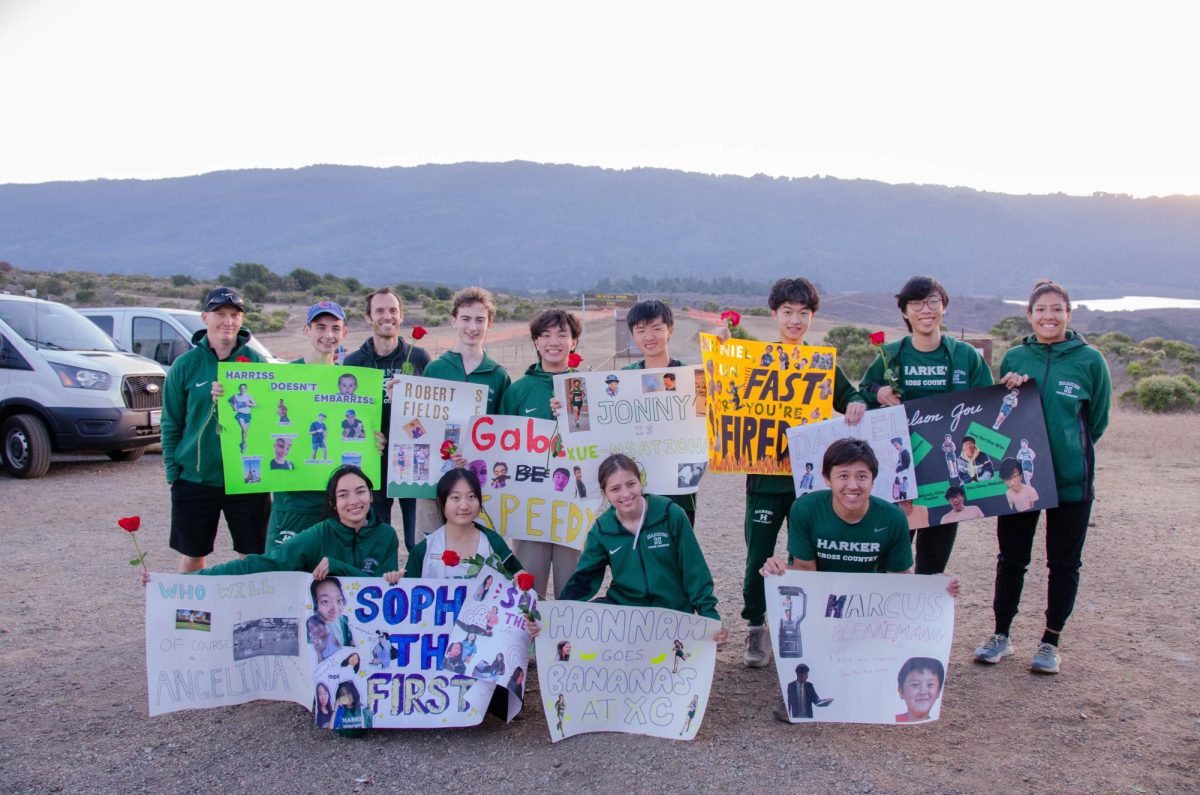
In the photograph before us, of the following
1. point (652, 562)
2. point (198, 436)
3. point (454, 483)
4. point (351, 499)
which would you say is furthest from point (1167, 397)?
point (198, 436)

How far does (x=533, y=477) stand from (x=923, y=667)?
2.38 m

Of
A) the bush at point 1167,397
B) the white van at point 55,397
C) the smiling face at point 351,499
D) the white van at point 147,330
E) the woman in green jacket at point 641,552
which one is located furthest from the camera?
the bush at point 1167,397

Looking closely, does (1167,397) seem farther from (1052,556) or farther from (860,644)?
(860,644)

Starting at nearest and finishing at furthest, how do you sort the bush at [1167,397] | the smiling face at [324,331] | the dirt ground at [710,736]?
the dirt ground at [710,736] < the smiling face at [324,331] < the bush at [1167,397]

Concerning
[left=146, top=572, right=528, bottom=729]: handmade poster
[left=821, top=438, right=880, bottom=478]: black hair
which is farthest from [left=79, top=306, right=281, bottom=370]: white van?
[left=821, top=438, right=880, bottom=478]: black hair

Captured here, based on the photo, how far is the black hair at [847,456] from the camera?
4.56 m

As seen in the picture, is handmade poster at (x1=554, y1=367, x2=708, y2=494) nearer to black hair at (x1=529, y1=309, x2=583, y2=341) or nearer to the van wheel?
black hair at (x1=529, y1=309, x2=583, y2=341)

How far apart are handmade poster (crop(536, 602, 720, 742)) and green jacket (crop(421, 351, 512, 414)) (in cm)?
150

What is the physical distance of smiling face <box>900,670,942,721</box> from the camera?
14.8 ft

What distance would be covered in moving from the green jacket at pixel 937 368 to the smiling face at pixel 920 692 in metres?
1.57

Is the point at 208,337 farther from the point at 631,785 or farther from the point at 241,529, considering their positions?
the point at 631,785

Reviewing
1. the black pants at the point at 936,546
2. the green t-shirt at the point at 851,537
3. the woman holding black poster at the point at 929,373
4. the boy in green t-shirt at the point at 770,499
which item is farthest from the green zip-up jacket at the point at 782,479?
the black pants at the point at 936,546

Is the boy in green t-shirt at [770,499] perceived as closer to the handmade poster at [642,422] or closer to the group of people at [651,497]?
the group of people at [651,497]

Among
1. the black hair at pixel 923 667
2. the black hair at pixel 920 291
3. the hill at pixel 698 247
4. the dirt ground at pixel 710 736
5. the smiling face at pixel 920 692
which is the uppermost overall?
the hill at pixel 698 247
